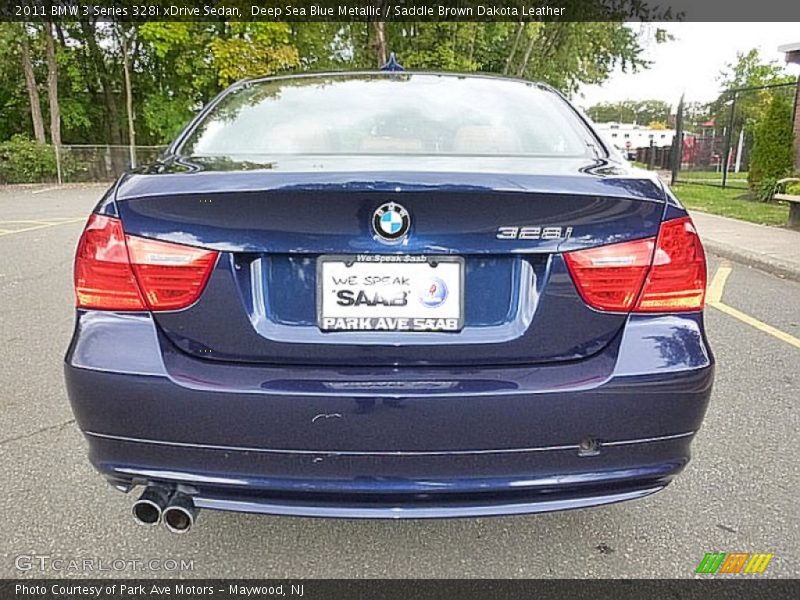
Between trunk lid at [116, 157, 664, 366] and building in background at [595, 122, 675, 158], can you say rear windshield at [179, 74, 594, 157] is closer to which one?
building in background at [595, 122, 675, 158]

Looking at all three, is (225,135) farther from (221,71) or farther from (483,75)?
(221,71)

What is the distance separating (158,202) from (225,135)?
0.91m

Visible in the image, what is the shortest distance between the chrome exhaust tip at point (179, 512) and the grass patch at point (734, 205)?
10.6 m

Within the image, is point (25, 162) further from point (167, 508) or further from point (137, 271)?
point (167, 508)

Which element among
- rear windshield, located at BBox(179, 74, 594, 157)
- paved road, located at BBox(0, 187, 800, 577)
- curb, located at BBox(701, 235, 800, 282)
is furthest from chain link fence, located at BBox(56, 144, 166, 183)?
paved road, located at BBox(0, 187, 800, 577)

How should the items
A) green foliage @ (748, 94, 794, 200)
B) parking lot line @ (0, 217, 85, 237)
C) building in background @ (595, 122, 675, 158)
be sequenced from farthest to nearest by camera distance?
green foliage @ (748, 94, 794, 200) → parking lot line @ (0, 217, 85, 237) → building in background @ (595, 122, 675, 158)

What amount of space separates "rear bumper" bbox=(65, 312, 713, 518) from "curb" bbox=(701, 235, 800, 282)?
19.3 feet

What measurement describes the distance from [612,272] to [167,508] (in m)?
1.27

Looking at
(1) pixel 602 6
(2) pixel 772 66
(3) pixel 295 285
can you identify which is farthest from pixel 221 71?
(2) pixel 772 66

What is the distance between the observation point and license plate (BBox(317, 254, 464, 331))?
5.60ft

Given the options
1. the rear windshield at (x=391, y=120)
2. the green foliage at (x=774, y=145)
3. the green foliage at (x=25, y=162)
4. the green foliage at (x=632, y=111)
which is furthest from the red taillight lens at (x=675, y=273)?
the green foliage at (x=632, y=111)

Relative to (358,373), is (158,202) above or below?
above

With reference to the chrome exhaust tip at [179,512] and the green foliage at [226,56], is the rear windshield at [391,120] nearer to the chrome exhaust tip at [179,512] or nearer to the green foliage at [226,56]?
the chrome exhaust tip at [179,512]

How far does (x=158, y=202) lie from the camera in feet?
5.70
